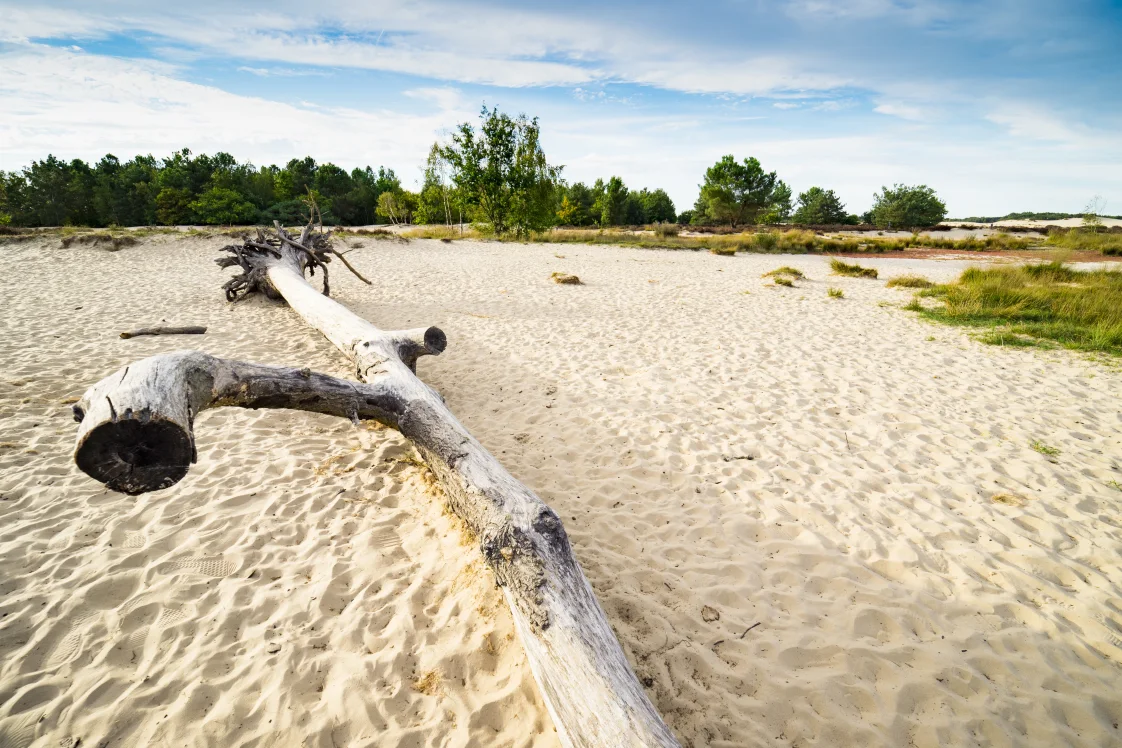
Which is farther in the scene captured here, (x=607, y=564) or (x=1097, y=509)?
(x=1097, y=509)

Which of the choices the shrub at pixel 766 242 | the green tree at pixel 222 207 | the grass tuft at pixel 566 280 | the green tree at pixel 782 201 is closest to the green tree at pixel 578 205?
the green tree at pixel 782 201

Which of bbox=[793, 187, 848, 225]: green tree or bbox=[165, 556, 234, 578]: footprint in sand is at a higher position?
bbox=[793, 187, 848, 225]: green tree

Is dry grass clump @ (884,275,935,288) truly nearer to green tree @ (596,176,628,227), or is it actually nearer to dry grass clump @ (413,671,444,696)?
dry grass clump @ (413,671,444,696)

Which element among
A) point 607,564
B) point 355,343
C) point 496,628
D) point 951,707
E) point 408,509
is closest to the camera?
point 951,707

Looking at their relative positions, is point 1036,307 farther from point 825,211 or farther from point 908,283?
point 825,211

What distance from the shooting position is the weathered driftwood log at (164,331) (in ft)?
24.0

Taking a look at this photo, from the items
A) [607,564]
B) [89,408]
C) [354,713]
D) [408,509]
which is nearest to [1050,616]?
[607,564]

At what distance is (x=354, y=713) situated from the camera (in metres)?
2.19

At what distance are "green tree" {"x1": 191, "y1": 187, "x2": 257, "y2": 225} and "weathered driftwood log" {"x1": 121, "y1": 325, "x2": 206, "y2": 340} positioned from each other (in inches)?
1656

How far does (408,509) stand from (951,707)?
3647 millimetres

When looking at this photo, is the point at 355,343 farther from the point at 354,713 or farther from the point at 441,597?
the point at 354,713

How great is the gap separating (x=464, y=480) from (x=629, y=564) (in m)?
1.36

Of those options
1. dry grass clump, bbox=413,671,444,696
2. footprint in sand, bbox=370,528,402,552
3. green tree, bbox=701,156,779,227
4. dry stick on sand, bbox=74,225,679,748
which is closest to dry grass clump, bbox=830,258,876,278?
dry stick on sand, bbox=74,225,679,748

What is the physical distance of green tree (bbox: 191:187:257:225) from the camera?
39750 millimetres
